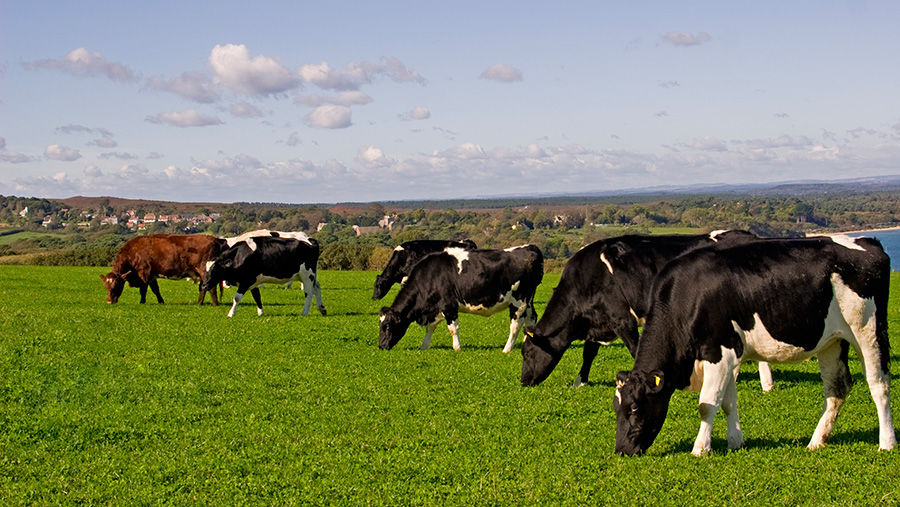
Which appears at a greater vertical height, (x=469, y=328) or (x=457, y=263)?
(x=457, y=263)

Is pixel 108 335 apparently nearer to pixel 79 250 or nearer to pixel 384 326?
pixel 384 326

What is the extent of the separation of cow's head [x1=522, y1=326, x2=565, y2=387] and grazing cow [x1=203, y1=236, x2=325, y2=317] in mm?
12884

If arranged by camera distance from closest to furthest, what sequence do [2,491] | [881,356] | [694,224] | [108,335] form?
[2,491] → [881,356] → [108,335] → [694,224]

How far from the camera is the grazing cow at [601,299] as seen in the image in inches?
514

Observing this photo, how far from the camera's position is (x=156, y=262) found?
28938mm

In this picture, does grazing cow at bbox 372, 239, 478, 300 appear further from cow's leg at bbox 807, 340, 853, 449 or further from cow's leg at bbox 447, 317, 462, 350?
cow's leg at bbox 807, 340, 853, 449

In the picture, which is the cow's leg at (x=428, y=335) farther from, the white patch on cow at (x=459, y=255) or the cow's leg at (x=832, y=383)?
the cow's leg at (x=832, y=383)

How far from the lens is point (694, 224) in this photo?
120375mm

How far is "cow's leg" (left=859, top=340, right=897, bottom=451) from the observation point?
9.28 metres

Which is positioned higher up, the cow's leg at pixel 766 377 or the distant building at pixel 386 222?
the cow's leg at pixel 766 377

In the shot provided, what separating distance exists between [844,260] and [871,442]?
2454 mm

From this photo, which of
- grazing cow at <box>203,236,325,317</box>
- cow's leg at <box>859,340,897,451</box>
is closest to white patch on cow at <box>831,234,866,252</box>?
cow's leg at <box>859,340,897,451</box>

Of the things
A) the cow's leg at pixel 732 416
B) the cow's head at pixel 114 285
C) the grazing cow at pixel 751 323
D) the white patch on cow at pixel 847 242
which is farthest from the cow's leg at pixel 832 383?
the cow's head at pixel 114 285

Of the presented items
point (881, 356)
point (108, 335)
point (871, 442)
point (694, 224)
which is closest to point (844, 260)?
point (881, 356)
